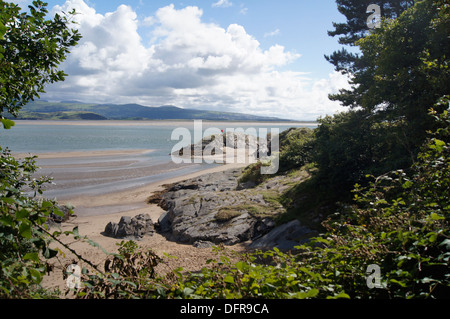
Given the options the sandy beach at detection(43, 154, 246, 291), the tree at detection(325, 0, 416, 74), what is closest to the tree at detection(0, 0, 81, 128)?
the sandy beach at detection(43, 154, 246, 291)

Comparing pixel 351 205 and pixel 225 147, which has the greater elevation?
pixel 225 147

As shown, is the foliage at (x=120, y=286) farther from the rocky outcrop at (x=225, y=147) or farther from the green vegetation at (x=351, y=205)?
the rocky outcrop at (x=225, y=147)

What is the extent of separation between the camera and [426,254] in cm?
277

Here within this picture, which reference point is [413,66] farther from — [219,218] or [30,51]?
[30,51]

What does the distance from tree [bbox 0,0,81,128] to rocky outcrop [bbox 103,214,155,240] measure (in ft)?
25.4

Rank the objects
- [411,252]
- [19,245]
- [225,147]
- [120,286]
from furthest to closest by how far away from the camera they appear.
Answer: [225,147]
[411,252]
[120,286]
[19,245]

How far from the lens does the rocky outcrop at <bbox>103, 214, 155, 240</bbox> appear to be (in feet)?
36.2

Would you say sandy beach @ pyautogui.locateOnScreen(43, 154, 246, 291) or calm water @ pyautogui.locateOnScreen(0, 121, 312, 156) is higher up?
calm water @ pyautogui.locateOnScreen(0, 121, 312, 156)

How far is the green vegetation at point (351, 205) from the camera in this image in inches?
87.9

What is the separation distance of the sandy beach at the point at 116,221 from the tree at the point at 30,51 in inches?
74.6

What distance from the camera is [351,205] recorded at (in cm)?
634

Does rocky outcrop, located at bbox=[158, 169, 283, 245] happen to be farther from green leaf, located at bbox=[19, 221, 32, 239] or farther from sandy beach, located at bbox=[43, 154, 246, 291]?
green leaf, located at bbox=[19, 221, 32, 239]

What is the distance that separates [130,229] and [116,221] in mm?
2773

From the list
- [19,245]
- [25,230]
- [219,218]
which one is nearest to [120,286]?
[19,245]
